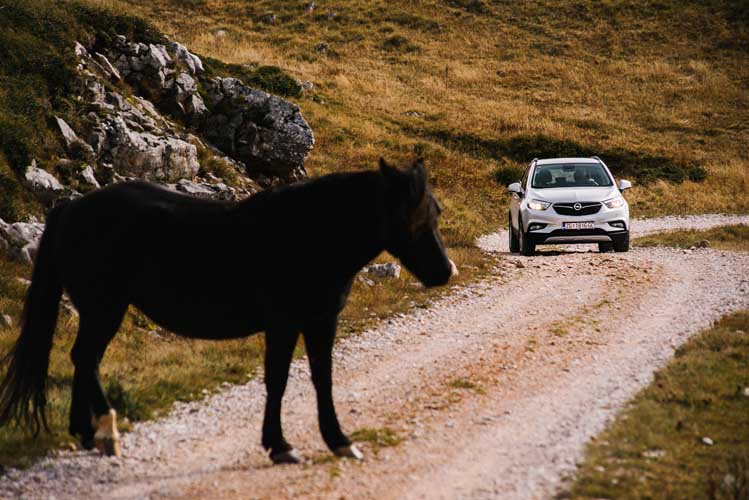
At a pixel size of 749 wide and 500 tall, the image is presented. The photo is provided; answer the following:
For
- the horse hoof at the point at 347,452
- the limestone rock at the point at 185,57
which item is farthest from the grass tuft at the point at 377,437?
the limestone rock at the point at 185,57

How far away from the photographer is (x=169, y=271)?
21.5 feet

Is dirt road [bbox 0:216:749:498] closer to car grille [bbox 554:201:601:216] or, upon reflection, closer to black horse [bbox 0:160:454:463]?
black horse [bbox 0:160:454:463]

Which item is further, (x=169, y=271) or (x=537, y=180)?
(x=537, y=180)

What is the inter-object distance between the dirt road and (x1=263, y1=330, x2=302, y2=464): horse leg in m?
0.13

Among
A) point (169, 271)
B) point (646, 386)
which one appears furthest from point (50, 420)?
point (646, 386)

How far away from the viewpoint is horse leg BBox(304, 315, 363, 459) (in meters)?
6.41

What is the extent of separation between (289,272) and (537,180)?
15.3m

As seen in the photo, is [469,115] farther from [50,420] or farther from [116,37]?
[50,420]

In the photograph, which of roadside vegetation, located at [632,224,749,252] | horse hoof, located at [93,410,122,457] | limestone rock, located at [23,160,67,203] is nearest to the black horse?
horse hoof, located at [93,410,122,457]

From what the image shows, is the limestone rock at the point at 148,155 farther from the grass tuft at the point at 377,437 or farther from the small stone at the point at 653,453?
the small stone at the point at 653,453

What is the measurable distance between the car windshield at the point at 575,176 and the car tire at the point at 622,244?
1343mm

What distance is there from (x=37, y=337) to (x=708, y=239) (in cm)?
1969

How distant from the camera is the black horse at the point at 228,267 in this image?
6.20m

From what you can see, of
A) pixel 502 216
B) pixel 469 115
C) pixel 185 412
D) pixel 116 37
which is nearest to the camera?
pixel 185 412
